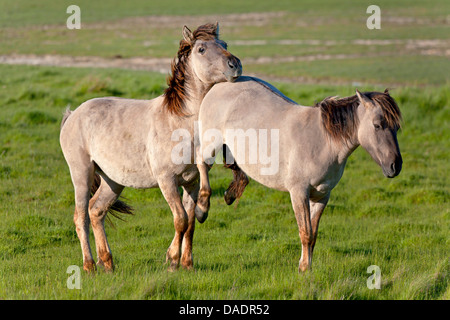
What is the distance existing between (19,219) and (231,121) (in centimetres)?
412

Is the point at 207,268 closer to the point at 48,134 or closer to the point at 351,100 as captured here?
the point at 351,100

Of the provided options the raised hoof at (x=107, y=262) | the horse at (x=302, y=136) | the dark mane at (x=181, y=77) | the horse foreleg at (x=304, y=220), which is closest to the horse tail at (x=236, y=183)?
the horse at (x=302, y=136)

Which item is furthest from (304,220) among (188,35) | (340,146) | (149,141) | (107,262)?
(188,35)

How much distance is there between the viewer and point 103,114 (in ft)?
24.9

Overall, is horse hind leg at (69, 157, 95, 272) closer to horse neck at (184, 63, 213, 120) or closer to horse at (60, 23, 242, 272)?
horse at (60, 23, 242, 272)

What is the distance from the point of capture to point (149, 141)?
7.16 m

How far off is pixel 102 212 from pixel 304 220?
2.49m

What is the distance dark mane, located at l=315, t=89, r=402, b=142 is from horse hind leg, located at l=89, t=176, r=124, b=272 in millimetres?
2706

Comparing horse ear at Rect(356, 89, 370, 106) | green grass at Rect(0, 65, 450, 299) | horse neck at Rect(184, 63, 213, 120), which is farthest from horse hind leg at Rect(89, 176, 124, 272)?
horse ear at Rect(356, 89, 370, 106)

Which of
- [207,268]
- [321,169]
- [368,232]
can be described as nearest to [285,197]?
[368,232]

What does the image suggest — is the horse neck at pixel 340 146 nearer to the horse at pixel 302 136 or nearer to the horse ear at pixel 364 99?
the horse at pixel 302 136

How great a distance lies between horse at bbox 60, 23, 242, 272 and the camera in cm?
708

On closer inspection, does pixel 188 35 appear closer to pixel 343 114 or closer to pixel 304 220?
pixel 343 114

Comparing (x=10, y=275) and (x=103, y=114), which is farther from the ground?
(x=103, y=114)
